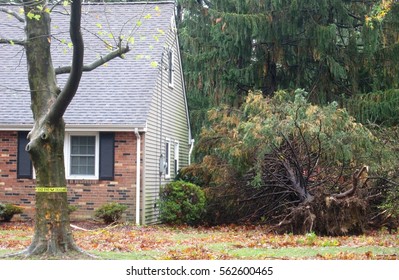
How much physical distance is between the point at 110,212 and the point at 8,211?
305cm

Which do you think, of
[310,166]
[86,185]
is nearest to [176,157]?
[86,185]

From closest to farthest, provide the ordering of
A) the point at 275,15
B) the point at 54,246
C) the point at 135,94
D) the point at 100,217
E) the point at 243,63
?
the point at 54,246, the point at 100,217, the point at 135,94, the point at 275,15, the point at 243,63

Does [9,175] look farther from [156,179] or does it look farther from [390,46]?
[390,46]

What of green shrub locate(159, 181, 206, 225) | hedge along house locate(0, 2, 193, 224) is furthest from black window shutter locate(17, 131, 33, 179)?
green shrub locate(159, 181, 206, 225)

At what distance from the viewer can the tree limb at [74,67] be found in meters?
9.93

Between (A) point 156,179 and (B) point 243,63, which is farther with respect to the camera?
(B) point 243,63

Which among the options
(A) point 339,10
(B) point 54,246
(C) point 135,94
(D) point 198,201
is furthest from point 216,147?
(B) point 54,246

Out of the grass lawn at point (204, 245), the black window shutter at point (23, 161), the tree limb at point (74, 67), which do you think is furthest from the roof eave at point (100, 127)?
the tree limb at point (74, 67)

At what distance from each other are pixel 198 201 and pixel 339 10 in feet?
28.5

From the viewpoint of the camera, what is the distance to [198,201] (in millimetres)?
20109

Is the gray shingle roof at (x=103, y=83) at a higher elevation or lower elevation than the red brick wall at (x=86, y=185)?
higher

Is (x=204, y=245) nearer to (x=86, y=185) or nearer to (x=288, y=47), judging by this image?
(x=86, y=185)

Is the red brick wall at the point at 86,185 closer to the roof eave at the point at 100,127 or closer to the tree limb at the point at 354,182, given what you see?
the roof eave at the point at 100,127

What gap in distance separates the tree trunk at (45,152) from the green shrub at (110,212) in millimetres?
7716
